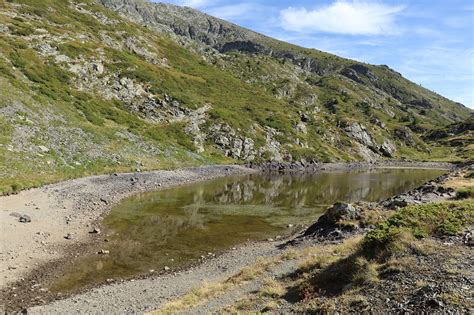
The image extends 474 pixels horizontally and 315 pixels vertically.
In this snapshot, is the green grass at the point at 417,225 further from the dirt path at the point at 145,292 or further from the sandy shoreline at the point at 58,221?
the sandy shoreline at the point at 58,221

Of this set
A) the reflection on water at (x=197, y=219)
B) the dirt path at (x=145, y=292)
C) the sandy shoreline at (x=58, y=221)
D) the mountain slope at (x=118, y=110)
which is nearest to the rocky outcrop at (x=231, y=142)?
the mountain slope at (x=118, y=110)

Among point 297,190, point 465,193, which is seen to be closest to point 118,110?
point 297,190

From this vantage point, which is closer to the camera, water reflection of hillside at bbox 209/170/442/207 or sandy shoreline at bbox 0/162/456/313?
sandy shoreline at bbox 0/162/456/313

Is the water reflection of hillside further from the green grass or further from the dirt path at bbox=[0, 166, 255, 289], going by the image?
the green grass

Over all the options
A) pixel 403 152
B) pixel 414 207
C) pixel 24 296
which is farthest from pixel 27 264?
pixel 403 152

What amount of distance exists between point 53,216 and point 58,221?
138cm

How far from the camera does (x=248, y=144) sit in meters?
114

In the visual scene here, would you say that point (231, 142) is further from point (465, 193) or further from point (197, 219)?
point (465, 193)

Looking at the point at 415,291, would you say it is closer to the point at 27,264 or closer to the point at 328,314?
the point at 328,314

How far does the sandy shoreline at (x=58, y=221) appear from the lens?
1070 inches

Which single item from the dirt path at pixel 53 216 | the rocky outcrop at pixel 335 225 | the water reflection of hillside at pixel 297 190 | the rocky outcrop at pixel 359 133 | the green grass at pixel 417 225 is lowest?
the dirt path at pixel 53 216

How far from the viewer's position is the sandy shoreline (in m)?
27.2

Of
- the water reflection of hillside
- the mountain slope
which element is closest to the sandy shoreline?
the mountain slope

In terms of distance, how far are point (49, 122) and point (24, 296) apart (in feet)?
174
